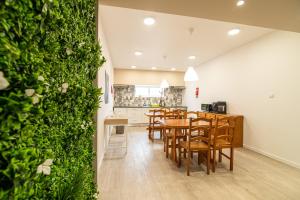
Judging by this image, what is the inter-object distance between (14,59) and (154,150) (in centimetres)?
348

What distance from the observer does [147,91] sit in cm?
753

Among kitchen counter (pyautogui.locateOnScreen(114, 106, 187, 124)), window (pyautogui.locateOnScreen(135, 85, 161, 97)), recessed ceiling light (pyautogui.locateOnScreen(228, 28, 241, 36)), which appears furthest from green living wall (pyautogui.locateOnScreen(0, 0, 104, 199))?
window (pyautogui.locateOnScreen(135, 85, 161, 97))

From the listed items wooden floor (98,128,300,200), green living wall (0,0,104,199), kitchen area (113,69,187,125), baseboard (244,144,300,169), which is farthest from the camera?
kitchen area (113,69,187,125)

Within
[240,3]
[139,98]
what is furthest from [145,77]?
[240,3]

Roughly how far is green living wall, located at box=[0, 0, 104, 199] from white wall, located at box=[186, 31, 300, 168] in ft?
11.8

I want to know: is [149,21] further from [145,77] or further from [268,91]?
[145,77]

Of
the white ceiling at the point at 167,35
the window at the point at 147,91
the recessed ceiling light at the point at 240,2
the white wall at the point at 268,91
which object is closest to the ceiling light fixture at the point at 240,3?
the recessed ceiling light at the point at 240,2

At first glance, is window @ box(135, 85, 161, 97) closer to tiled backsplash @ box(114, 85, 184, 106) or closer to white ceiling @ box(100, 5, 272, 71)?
tiled backsplash @ box(114, 85, 184, 106)

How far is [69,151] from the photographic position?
Answer: 974 millimetres

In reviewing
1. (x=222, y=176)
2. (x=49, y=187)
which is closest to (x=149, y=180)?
(x=222, y=176)

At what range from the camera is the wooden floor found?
195 cm

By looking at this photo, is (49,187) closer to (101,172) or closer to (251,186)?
(101,172)

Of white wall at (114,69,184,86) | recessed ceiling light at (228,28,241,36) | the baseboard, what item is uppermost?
recessed ceiling light at (228,28,241,36)

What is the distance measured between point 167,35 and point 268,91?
2.50 meters
